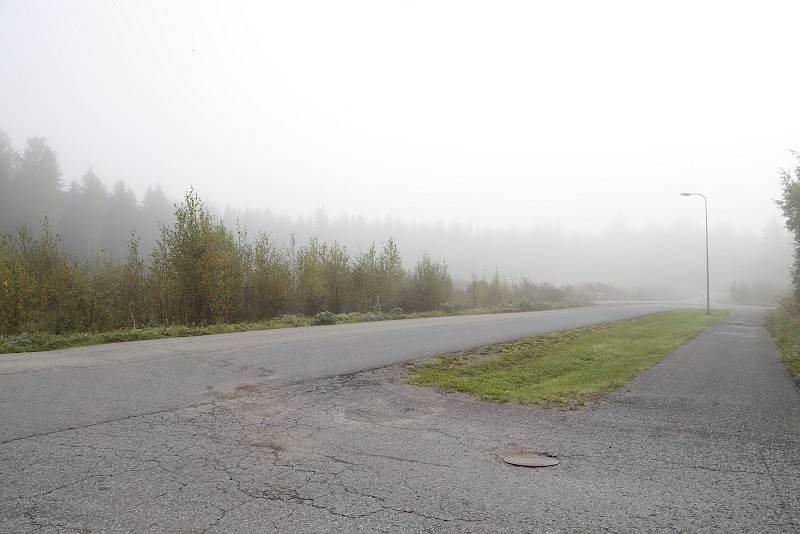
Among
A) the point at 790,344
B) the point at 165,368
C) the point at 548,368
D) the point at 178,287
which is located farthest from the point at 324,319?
the point at 790,344

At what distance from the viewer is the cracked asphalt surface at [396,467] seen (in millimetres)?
3092

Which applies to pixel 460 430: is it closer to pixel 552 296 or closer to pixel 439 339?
pixel 439 339

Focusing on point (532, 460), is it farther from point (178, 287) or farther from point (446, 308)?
point (446, 308)

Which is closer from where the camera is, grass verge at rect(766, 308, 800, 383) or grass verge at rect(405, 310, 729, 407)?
grass verge at rect(405, 310, 729, 407)

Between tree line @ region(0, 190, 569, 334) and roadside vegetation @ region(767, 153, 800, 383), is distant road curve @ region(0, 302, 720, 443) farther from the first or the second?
roadside vegetation @ region(767, 153, 800, 383)

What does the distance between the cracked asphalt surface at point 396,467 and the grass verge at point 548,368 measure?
733 mm

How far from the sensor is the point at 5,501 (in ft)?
10.4

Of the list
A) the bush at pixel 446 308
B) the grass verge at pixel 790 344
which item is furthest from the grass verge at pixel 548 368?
the bush at pixel 446 308

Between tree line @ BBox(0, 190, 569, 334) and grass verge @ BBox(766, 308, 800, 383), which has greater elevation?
tree line @ BBox(0, 190, 569, 334)

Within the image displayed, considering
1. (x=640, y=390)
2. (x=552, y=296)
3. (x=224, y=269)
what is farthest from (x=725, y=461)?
(x=552, y=296)

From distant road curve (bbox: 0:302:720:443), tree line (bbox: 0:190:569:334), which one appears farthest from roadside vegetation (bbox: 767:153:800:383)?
tree line (bbox: 0:190:569:334)

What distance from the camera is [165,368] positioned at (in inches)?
304

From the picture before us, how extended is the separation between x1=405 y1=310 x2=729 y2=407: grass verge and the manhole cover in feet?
7.53

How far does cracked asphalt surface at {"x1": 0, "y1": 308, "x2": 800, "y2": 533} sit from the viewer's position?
3092 millimetres
